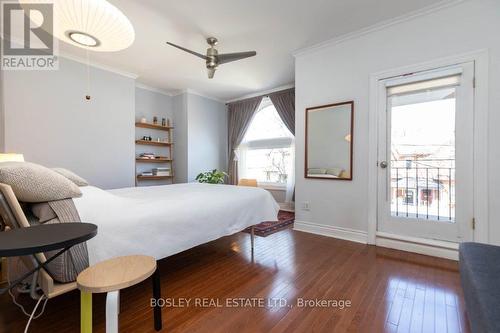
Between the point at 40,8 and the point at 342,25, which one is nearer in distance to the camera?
the point at 40,8

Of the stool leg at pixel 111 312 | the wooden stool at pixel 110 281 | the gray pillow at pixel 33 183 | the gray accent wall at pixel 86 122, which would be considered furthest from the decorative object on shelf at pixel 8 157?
the stool leg at pixel 111 312

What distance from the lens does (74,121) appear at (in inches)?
134

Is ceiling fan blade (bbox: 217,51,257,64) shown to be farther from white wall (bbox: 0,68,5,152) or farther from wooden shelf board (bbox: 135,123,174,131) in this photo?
white wall (bbox: 0,68,5,152)

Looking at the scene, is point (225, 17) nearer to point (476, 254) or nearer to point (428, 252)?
point (476, 254)

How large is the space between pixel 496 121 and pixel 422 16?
1.35m

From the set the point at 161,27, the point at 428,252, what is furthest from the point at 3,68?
the point at 428,252

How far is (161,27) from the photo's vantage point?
277 centimetres

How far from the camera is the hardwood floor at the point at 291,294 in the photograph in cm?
137

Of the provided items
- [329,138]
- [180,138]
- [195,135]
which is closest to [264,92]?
[195,135]

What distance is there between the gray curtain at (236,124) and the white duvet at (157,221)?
3.34 m

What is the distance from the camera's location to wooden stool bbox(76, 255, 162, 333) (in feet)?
3.02

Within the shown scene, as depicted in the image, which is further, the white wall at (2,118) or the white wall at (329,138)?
the white wall at (329,138)

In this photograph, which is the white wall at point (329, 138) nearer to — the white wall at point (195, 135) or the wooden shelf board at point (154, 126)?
the white wall at point (195, 135)

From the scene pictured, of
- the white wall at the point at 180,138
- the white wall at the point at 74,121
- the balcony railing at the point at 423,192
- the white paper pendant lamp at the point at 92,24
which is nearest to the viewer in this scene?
the white paper pendant lamp at the point at 92,24
